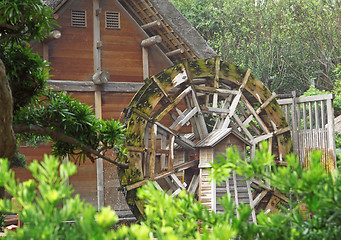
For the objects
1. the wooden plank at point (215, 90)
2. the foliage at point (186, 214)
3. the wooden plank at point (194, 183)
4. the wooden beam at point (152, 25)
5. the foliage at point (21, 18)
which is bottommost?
the wooden plank at point (194, 183)

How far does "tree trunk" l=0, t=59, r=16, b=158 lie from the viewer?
3270mm

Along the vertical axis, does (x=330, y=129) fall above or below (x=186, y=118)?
below

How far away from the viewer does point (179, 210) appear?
2.43 meters

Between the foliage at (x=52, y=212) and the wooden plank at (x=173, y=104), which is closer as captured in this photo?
the foliage at (x=52, y=212)

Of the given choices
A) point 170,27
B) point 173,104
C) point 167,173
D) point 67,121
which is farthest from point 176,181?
point 67,121

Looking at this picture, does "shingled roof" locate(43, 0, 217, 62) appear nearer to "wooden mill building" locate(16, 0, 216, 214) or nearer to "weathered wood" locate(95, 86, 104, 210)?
"wooden mill building" locate(16, 0, 216, 214)

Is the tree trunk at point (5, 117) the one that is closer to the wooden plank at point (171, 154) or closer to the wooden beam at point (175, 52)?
the wooden plank at point (171, 154)

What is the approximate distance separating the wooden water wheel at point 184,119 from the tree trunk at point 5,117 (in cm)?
631

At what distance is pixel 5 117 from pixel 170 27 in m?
7.92

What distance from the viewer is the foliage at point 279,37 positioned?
22.8m

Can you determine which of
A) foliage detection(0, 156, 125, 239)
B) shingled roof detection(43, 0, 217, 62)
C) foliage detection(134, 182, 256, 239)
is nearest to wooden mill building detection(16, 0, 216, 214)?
shingled roof detection(43, 0, 217, 62)

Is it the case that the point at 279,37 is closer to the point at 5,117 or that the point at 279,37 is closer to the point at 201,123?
the point at 201,123

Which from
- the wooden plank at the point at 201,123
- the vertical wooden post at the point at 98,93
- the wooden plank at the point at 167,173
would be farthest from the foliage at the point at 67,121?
the wooden plank at the point at 201,123

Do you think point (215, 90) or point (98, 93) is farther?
point (215, 90)
